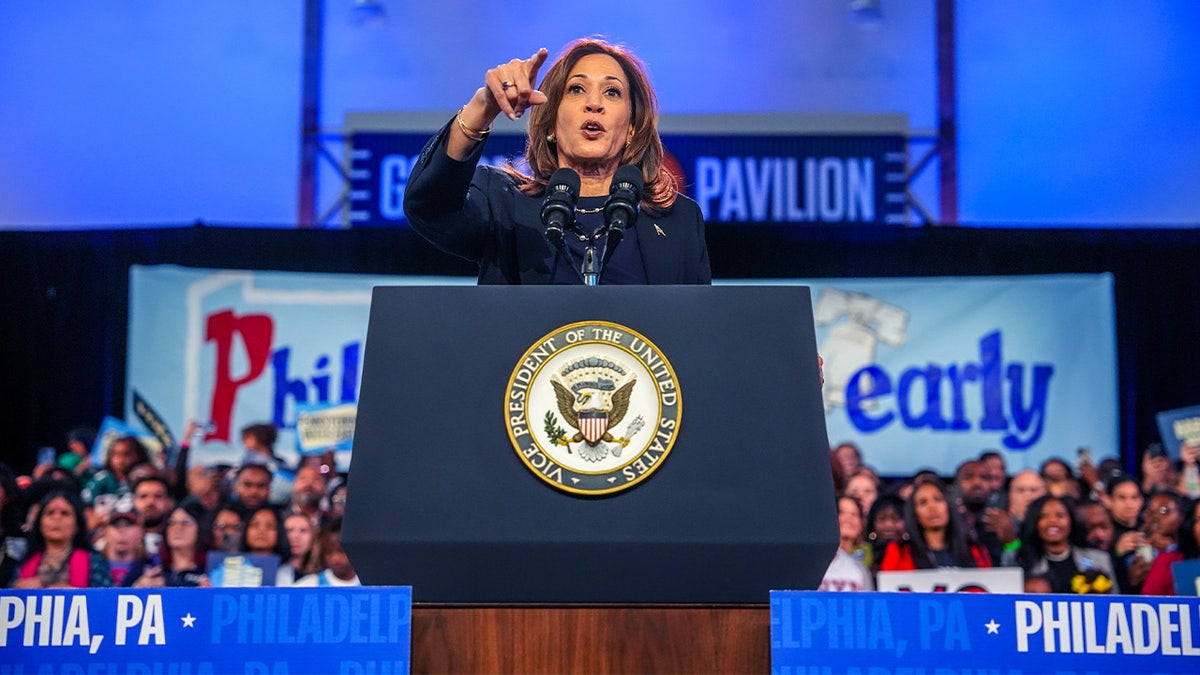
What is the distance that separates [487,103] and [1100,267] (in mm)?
6238

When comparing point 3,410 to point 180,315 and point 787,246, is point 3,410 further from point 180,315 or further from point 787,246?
point 787,246

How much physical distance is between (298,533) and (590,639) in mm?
3987

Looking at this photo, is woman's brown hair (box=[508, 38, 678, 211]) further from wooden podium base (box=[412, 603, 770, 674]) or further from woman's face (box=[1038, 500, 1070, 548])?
woman's face (box=[1038, 500, 1070, 548])

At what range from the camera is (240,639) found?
1.13m

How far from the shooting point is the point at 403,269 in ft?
23.2

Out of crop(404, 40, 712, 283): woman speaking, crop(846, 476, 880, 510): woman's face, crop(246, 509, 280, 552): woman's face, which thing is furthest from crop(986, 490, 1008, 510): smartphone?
crop(404, 40, 712, 283): woman speaking

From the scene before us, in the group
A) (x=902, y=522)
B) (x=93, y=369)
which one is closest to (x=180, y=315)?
(x=93, y=369)

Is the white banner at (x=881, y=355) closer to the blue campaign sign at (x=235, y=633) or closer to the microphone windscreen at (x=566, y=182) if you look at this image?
the microphone windscreen at (x=566, y=182)

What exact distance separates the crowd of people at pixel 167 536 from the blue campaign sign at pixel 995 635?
3.63m

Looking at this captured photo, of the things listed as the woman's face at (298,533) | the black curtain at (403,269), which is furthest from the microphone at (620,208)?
the black curtain at (403,269)

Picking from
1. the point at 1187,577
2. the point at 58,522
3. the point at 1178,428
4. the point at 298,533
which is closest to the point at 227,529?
the point at 298,533

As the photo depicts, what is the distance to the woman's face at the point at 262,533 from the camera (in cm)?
496

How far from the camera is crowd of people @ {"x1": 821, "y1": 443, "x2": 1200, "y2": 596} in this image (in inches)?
189

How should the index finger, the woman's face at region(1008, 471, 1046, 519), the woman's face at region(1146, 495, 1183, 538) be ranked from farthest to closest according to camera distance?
the woman's face at region(1008, 471, 1046, 519) → the woman's face at region(1146, 495, 1183, 538) → the index finger
